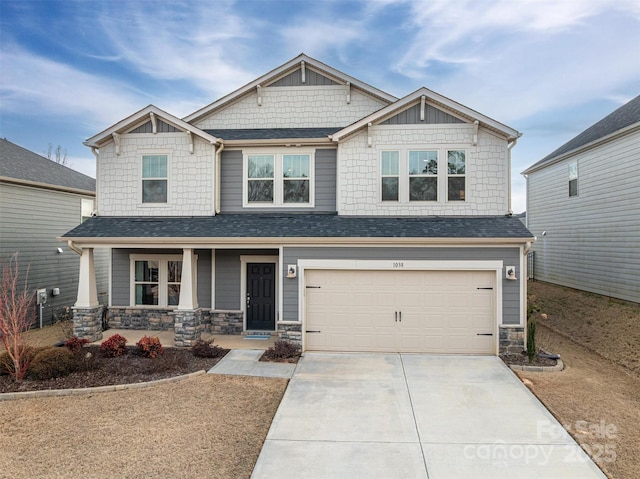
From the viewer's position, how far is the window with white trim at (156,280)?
11.1 meters

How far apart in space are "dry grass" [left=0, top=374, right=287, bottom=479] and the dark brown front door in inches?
149

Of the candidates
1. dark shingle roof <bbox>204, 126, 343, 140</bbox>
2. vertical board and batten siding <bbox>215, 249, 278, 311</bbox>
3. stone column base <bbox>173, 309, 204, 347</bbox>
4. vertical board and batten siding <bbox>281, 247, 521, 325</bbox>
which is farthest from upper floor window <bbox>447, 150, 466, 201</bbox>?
stone column base <bbox>173, 309, 204, 347</bbox>

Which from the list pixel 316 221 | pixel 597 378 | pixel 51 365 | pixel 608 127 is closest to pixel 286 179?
pixel 316 221

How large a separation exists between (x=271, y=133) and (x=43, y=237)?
9.34 metres

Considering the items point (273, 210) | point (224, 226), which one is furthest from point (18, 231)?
point (273, 210)

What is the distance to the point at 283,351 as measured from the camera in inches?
332

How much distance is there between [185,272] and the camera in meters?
9.47

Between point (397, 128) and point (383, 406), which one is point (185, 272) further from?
point (397, 128)

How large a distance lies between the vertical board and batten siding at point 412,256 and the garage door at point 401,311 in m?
0.35

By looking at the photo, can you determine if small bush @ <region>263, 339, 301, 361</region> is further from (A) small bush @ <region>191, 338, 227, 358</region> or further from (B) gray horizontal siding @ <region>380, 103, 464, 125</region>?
(B) gray horizontal siding @ <region>380, 103, 464, 125</region>

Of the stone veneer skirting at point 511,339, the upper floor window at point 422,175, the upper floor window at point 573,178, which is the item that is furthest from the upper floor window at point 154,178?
the upper floor window at point 573,178

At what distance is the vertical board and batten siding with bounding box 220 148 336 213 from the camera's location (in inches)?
413

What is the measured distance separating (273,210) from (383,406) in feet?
20.9

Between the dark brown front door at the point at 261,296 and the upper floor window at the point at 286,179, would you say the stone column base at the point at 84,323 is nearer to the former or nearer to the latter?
the dark brown front door at the point at 261,296
